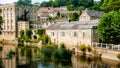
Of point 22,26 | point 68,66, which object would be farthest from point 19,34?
point 68,66

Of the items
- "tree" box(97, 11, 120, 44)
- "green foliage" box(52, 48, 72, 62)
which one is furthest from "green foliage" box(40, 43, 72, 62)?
"tree" box(97, 11, 120, 44)

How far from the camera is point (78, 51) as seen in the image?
55.7m

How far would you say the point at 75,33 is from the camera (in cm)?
6106

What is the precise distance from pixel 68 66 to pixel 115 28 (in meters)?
12.5

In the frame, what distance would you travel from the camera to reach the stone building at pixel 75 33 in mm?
56594

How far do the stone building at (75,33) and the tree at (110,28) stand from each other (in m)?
6.62

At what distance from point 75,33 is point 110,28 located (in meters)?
13.9

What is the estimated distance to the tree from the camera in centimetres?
4809

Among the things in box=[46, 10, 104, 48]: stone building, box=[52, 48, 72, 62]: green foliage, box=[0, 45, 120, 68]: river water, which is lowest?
box=[0, 45, 120, 68]: river water

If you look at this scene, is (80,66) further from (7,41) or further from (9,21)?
(9,21)

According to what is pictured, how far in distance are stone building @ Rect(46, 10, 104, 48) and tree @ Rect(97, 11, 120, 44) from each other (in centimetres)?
662

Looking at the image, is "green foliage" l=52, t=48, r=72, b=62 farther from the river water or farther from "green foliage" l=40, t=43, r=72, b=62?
the river water

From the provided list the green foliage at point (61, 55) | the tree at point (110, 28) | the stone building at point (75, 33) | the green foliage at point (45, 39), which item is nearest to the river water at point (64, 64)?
the green foliage at point (61, 55)

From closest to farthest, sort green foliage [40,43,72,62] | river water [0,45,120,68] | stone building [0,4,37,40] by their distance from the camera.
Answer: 1. river water [0,45,120,68]
2. green foliage [40,43,72,62]
3. stone building [0,4,37,40]
